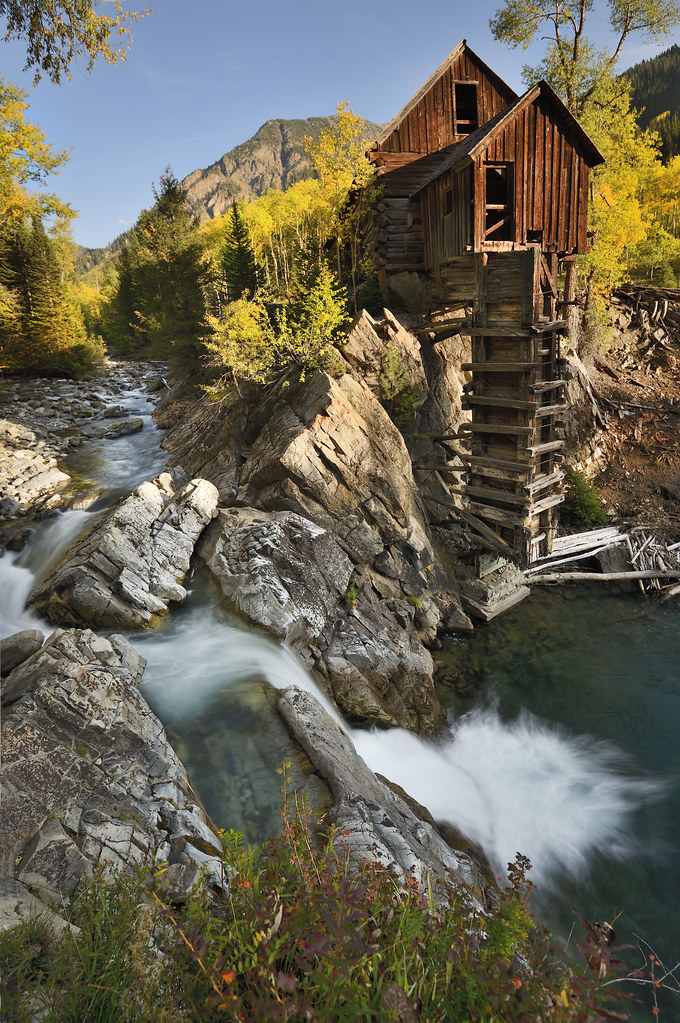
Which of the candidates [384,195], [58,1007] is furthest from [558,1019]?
[384,195]

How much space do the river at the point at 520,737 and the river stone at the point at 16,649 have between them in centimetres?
190

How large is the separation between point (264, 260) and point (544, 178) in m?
13.7

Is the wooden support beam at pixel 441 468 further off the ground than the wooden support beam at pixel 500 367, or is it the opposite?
the wooden support beam at pixel 500 367

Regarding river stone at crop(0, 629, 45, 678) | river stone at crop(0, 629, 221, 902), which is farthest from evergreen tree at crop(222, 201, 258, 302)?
river stone at crop(0, 629, 221, 902)

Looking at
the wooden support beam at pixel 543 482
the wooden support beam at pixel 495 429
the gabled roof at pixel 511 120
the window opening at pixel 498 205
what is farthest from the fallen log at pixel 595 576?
the gabled roof at pixel 511 120

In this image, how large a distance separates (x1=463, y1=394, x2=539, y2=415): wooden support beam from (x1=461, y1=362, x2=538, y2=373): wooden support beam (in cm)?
86

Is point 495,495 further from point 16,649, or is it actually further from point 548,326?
Answer: point 16,649

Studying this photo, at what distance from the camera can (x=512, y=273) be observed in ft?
49.5

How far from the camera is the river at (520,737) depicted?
7648 millimetres

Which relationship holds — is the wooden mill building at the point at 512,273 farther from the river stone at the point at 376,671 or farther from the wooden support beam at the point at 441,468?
the river stone at the point at 376,671

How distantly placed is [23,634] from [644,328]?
2954 centimetres

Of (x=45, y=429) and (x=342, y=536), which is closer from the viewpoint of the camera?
(x=342, y=536)

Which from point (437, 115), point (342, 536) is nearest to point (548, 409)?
point (342, 536)

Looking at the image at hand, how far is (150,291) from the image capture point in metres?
36.8
